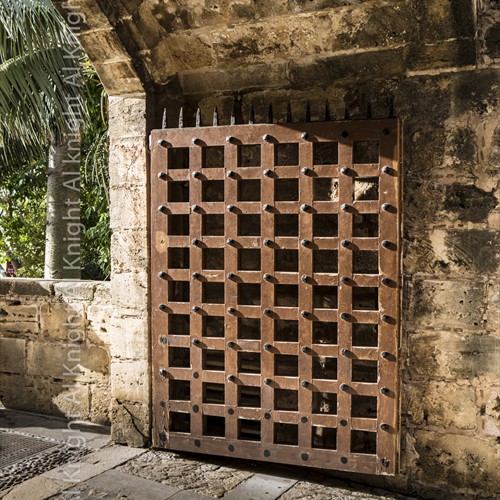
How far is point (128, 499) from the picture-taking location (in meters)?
2.85

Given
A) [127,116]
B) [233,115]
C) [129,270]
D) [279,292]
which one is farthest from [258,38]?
[129,270]

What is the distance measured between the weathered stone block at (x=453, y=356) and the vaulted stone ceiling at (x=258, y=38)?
53.1 inches

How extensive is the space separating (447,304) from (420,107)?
3.26 feet

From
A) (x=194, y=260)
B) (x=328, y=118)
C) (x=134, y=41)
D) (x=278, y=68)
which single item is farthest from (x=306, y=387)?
(x=134, y=41)

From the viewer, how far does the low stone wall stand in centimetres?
398

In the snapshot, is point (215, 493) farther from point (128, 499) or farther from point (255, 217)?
point (255, 217)

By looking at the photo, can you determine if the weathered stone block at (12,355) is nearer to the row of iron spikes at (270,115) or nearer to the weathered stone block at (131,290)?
the weathered stone block at (131,290)

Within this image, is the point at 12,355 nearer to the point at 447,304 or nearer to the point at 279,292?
the point at 279,292

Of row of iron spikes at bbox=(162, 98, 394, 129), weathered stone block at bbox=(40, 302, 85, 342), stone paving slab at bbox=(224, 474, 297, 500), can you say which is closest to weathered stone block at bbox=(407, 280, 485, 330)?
row of iron spikes at bbox=(162, 98, 394, 129)

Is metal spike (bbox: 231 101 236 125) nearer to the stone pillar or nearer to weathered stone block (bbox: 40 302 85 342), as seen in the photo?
the stone pillar

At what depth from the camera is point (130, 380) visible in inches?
141

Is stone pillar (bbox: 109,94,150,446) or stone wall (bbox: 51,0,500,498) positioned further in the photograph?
stone pillar (bbox: 109,94,150,446)

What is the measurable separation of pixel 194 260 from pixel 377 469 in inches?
57.8

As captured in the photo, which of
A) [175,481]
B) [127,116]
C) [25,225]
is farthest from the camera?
[25,225]
